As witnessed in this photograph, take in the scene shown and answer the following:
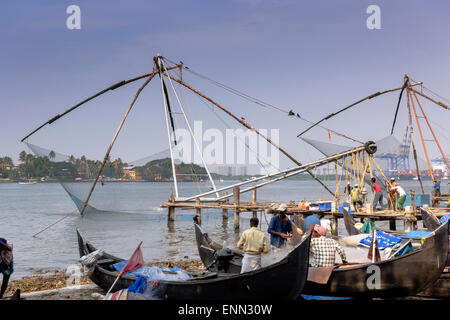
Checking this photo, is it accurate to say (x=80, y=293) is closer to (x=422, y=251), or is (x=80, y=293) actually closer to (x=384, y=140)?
(x=422, y=251)

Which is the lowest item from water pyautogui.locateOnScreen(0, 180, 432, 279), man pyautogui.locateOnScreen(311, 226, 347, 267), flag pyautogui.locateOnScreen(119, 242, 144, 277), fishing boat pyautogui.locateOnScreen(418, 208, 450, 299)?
water pyautogui.locateOnScreen(0, 180, 432, 279)

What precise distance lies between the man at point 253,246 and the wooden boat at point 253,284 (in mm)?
460

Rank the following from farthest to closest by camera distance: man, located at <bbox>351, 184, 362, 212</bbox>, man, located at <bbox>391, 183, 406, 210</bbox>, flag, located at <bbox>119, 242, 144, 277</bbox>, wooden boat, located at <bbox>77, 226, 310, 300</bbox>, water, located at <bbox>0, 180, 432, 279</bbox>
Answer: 1. man, located at <bbox>351, 184, 362, 212</bbox>
2. man, located at <bbox>391, 183, 406, 210</bbox>
3. water, located at <bbox>0, 180, 432, 279</bbox>
4. flag, located at <bbox>119, 242, 144, 277</bbox>
5. wooden boat, located at <bbox>77, 226, 310, 300</bbox>

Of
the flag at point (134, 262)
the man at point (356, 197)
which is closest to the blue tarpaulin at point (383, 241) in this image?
the flag at point (134, 262)

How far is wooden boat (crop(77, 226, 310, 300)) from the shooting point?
20.9 ft

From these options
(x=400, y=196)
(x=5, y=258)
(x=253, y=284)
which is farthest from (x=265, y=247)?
(x=400, y=196)

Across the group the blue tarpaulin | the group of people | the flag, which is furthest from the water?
the group of people

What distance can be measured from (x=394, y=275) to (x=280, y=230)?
2785 millimetres

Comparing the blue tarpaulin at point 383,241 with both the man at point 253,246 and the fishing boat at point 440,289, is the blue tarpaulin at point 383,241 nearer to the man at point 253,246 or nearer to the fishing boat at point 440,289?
the fishing boat at point 440,289

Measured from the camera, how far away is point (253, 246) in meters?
7.00

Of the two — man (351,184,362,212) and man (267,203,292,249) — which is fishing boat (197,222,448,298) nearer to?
man (267,203,292,249)

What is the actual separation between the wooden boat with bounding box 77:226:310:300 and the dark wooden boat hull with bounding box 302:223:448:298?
1073 mm
